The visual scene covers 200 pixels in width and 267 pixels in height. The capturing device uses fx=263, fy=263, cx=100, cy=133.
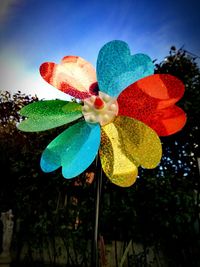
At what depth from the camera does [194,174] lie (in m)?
3.06

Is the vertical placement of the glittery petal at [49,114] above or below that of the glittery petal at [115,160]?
above

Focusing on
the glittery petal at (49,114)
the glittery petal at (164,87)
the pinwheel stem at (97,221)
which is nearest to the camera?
the pinwheel stem at (97,221)

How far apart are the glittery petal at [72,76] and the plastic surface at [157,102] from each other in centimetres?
19

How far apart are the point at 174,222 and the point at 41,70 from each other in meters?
Answer: 2.28

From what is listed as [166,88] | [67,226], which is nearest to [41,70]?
[166,88]

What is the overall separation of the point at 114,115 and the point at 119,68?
211 millimetres

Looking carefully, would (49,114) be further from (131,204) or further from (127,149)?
(131,204)

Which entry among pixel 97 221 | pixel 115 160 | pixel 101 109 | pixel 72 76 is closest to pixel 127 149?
pixel 115 160

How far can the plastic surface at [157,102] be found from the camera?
103cm

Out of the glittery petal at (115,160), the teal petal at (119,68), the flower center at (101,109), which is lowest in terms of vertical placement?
the glittery petal at (115,160)

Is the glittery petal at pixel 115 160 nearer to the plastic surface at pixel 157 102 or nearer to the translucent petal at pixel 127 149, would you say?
the translucent petal at pixel 127 149

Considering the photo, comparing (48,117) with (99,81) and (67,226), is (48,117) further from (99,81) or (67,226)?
(67,226)

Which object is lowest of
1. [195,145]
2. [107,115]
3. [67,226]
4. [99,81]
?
[67,226]

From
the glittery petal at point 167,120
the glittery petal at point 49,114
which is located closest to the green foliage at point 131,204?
the glittery petal at point 49,114
